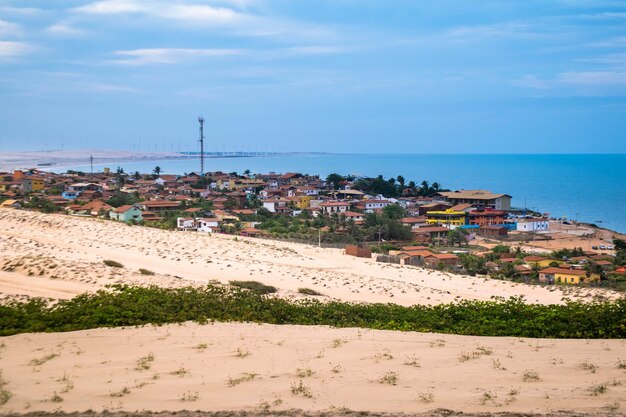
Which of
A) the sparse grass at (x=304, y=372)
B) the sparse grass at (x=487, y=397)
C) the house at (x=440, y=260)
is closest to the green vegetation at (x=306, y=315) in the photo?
the sparse grass at (x=304, y=372)

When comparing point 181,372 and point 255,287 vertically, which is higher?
point 181,372

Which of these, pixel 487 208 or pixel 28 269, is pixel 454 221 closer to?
pixel 487 208

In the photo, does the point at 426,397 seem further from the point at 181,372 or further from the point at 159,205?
the point at 159,205

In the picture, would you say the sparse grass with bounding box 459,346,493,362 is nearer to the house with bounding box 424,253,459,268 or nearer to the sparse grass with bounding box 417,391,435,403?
the sparse grass with bounding box 417,391,435,403

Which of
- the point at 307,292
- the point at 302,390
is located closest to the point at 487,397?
the point at 302,390

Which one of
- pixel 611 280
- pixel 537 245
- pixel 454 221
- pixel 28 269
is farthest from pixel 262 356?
pixel 454 221

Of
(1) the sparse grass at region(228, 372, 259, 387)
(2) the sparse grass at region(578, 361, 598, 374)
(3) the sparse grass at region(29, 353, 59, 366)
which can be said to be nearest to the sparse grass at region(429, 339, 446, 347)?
(2) the sparse grass at region(578, 361, 598, 374)
